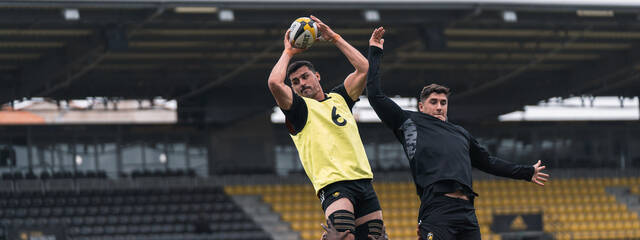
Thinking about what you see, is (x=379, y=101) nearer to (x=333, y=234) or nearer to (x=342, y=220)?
(x=342, y=220)

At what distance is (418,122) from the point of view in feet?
27.2

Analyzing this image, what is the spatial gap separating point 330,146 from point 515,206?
80.9 ft

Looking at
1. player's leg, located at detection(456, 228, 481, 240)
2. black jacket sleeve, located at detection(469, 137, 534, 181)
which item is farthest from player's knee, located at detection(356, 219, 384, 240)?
black jacket sleeve, located at detection(469, 137, 534, 181)

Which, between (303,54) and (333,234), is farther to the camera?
(303,54)

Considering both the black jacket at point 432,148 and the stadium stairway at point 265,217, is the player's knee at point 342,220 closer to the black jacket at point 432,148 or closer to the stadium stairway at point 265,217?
the black jacket at point 432,148

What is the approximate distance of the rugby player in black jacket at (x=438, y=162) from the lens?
7.91 metres

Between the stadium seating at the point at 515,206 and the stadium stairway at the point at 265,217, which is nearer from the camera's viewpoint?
the stadium stairway at the point at 265,217

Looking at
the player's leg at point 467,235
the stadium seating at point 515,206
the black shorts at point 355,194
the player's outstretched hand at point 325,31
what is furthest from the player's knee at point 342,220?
the stadium seating at point 515,206

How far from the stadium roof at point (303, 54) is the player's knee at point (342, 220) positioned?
1420 centimetres

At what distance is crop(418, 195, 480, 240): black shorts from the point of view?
785 cm

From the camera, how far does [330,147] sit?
824cm

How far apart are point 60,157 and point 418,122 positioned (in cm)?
2331

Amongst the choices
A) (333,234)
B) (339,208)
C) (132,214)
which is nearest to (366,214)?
(339,208)

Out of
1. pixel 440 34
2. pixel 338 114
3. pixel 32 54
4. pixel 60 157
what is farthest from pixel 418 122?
pixel 60 157
